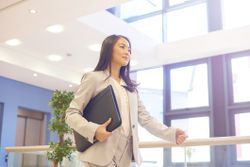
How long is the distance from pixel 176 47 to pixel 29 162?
12.4ft

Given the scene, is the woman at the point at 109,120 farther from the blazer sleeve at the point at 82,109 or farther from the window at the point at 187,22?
the window at the point at 187,22

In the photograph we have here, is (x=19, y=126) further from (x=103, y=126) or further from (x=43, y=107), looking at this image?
(x=103, y=126)

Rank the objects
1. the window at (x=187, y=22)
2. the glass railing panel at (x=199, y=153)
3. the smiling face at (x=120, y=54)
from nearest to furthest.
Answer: the smiling face at (x=120, y=54), the glass railing panel at (x=199, y=153), the window at (x=187, y=22)

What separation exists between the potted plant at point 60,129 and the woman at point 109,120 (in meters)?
1.66

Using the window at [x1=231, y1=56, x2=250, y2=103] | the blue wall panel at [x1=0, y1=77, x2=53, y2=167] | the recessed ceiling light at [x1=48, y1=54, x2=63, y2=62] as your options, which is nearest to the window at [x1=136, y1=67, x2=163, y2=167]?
the window at [x1=231, y1=56, x2=250, y2=103]

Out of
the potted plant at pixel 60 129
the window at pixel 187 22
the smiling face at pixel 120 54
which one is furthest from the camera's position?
the window at pixel 187 22

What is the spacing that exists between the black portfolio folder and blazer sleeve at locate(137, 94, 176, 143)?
11.4 inches

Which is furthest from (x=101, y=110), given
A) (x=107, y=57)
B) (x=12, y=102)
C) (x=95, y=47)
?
→ (x=12, y=102)

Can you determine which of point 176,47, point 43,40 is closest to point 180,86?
point 176,47

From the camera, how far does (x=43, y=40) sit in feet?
19.5

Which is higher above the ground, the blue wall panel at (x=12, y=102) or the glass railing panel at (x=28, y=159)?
the blue wall panel at (x=12, y=102)

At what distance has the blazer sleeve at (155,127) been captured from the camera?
1.65 metres

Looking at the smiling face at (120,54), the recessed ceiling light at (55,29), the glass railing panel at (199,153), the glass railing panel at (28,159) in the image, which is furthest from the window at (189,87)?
the smiling face at (120,54)

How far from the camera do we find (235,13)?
6.61 m
